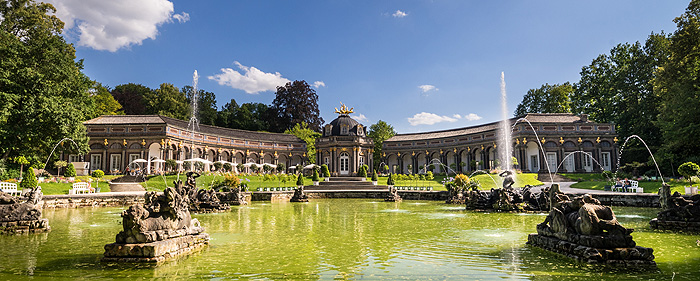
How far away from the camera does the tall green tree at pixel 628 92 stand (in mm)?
38531

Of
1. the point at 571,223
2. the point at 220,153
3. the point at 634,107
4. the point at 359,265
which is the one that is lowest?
the point at 359,265

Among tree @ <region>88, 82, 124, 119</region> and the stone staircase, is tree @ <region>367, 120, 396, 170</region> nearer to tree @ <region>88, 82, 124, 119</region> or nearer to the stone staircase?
the stone staircase

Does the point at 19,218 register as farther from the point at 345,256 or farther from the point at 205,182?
the point at 205,182

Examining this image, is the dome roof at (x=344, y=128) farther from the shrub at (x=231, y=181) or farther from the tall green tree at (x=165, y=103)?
the shrub at (x=231, y=181)

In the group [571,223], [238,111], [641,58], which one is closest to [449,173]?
[641,58]

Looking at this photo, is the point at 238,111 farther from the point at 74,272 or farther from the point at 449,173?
the point at 74,272

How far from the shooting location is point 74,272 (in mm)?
5664

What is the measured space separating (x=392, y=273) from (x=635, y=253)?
12.5ft

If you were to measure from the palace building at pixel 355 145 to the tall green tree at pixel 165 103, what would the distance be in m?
10.7

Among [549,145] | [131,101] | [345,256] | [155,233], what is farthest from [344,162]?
[155,233]

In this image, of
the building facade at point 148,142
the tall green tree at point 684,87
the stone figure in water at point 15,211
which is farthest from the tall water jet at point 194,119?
the tall green tree at point 684,87

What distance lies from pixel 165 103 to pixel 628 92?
62.0 metres

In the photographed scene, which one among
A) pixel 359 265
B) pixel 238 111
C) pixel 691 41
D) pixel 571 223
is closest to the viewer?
Result: pixel 359 265

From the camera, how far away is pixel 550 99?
186 feet
